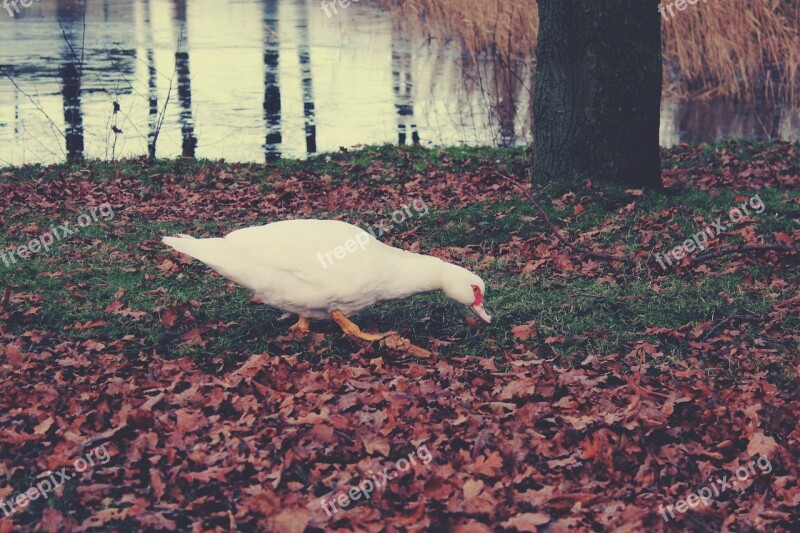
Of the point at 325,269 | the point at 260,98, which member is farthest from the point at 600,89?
the point at 260,98

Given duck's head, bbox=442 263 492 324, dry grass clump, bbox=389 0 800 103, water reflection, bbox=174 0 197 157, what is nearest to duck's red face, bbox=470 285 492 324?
duck's head, bbox=442 263 492 324

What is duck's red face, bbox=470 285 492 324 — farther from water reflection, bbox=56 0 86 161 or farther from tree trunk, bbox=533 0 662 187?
water reflection, bbox=56 0 86 161

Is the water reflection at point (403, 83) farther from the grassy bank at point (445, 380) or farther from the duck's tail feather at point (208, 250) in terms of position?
the duck's tail feather at point (208, 250)

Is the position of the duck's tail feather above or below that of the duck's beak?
above

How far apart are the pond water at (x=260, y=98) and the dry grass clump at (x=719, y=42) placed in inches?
18.0

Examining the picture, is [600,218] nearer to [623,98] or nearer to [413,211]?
[623,98]

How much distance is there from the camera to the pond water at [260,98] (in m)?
15.6

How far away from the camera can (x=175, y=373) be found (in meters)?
5.89

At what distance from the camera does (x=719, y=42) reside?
16.6 m

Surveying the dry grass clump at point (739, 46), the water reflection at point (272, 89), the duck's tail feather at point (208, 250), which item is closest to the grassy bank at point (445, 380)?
the duck's tail feather at point (208, 250)

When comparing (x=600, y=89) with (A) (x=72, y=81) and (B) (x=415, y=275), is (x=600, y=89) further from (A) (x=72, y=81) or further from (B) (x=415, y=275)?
(A) (x=72, y=81)

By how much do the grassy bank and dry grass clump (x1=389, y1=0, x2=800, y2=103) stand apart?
25.2 ft

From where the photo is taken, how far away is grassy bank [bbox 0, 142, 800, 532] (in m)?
4.37

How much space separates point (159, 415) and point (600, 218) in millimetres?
5391
